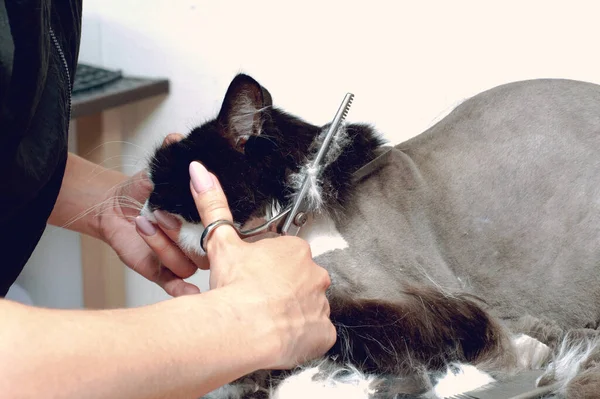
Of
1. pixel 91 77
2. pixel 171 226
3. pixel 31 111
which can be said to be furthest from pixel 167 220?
pixel 91 77

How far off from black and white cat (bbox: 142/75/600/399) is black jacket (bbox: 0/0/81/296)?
144 millimetres

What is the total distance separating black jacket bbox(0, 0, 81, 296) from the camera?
2.28 ft

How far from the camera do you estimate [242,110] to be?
85 cm

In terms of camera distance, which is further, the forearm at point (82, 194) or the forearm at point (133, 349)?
the forearm at point (82, 194)

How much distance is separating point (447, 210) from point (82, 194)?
59cm

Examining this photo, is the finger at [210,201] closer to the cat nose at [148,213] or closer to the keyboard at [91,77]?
the cat nose at [148,213]

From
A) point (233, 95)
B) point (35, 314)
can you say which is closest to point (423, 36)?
point (233, 95)

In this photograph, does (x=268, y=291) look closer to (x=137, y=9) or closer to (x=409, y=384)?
(x=409, y=384)

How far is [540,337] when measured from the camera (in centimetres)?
85

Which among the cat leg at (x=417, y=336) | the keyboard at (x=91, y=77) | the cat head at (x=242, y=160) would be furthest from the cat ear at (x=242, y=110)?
the keyboard at (x=91, y=77)

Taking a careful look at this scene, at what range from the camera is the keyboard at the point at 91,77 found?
1.47 m

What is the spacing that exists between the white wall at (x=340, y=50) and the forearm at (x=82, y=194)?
173 millimetres

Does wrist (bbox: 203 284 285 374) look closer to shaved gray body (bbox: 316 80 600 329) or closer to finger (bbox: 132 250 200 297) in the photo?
shaved gray body (bbox: 316 80 600 329)

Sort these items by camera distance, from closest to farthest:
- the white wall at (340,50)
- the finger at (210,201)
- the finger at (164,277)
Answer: the finger at (210,201), the finger at (164,277), the white wall at (340,50)
